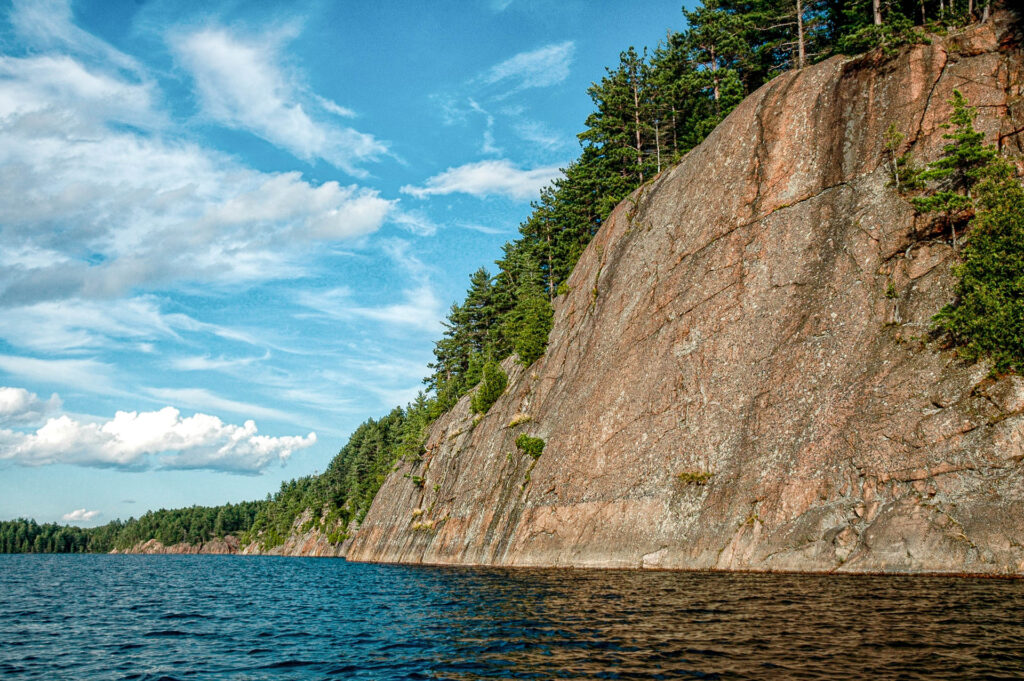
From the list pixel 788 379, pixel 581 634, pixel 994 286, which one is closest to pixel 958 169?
pixel 994 286

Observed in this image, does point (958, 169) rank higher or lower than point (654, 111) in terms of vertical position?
lower

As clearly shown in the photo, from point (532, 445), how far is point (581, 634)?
31.2 m

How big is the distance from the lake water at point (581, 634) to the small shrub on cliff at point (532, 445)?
17.3 metres

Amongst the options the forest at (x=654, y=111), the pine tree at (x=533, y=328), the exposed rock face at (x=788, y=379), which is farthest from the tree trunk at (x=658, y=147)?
the pine tree at (x=533, y=328)

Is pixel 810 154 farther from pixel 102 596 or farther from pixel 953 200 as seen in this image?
pixel 102 596

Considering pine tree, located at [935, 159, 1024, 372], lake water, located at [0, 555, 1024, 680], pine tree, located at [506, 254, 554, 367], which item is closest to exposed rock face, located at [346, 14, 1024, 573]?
pine tree, located at [935, 159, 1024, 372]

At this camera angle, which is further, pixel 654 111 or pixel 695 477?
pixel 654 111

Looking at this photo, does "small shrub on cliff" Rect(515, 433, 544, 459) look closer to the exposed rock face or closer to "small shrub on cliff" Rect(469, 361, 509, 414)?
the exposed rock face

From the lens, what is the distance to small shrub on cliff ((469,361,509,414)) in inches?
2443

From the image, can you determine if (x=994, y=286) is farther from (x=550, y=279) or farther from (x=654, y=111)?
(x=550, y=279)

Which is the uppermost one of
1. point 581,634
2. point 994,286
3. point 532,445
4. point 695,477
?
point 994,286

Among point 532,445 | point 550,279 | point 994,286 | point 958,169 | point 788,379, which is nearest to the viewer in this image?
point 994,286

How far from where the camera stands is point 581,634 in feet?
52.7

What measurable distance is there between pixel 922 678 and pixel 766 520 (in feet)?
66.4
